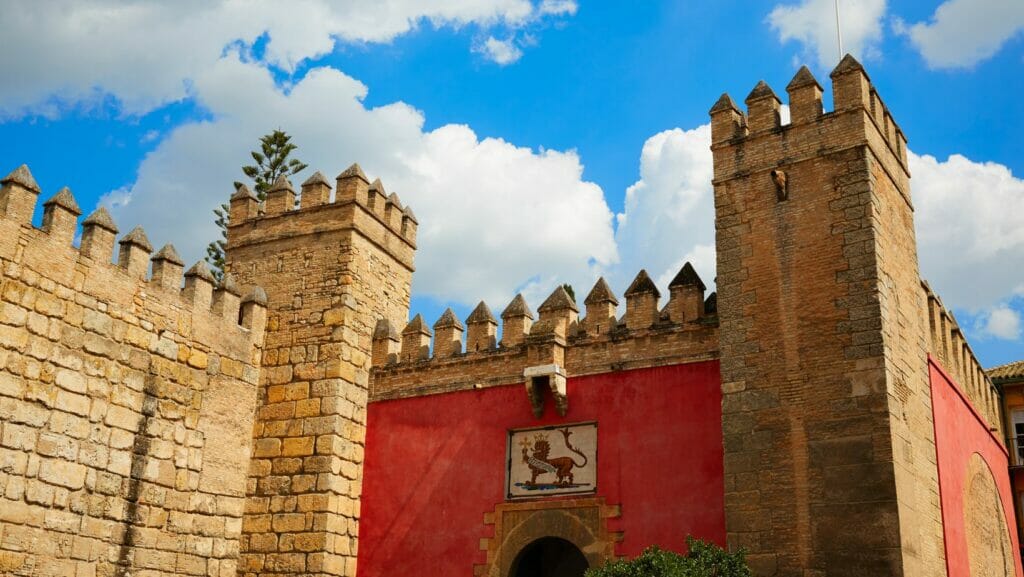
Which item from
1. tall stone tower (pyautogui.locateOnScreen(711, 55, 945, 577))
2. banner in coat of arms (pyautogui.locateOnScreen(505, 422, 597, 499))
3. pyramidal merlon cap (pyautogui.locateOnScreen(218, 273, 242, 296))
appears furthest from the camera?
pyramidal merlon cap (pyautogui.locateOnScreen(218, 273, 242, 296))

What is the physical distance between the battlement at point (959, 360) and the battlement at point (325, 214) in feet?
21.5

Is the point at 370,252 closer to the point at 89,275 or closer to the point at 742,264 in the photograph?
the point at 89,275

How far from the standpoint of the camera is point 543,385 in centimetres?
1113

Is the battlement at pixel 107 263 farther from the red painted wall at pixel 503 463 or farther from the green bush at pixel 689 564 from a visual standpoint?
the green bush at pixel 689 564

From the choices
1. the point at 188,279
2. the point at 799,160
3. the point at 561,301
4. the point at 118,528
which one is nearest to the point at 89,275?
the point at 188,279

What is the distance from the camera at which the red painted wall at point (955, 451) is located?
10336 millimetres

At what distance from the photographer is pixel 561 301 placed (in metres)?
11.5

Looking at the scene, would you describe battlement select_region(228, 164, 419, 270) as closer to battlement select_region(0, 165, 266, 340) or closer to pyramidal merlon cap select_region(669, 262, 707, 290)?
battlement select_region(0, 165, 266, 340)

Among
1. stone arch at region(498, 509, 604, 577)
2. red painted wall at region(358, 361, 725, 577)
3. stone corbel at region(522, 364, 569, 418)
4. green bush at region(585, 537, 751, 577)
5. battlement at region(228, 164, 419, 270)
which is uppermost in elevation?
battlement at region(228, 164, 419, 270)

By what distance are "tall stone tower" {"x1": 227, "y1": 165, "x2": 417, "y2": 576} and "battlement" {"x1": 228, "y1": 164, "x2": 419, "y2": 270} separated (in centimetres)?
2

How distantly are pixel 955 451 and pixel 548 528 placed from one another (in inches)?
189

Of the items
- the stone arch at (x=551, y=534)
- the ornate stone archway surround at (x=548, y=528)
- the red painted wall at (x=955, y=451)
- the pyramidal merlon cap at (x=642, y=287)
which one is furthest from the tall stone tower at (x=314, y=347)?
the red painted wall at (x=955, y=451)

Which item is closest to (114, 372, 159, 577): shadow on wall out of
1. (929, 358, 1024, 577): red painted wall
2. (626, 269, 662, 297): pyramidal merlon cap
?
(626, 269, 662, 297): pyramidal merlon cap

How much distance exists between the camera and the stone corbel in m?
11.0
